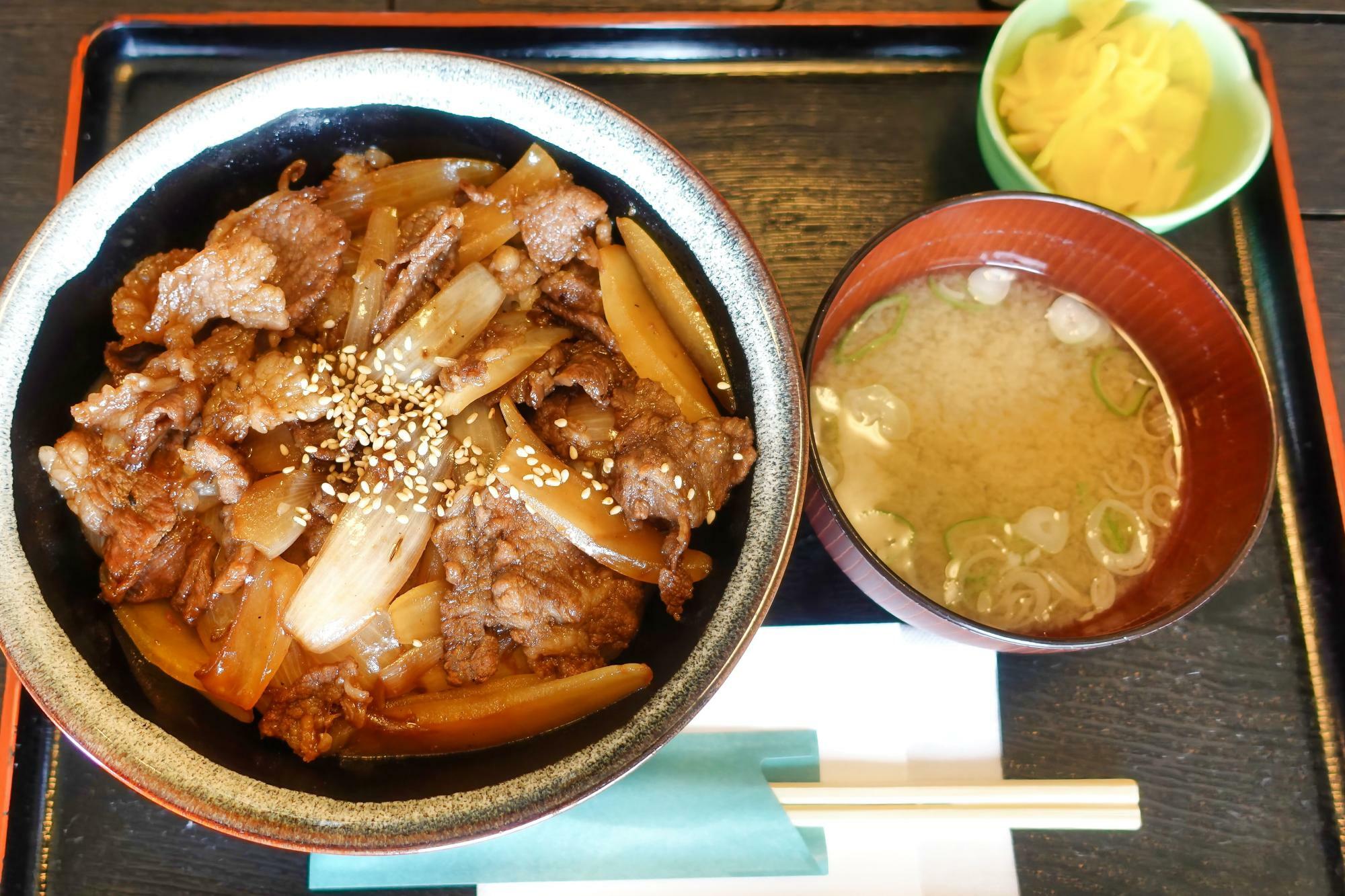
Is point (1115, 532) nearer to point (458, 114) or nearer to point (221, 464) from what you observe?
point (458, 114)

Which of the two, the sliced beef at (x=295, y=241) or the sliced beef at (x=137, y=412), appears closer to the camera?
the sliced beef at (x=137, y=412)

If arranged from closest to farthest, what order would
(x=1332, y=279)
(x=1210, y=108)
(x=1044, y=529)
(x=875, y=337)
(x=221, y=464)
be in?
(x=221, y=464)
(x=1044, y=529)
(x=875, y=337)
(x=1210, y=108)
(x=1332, y=279)

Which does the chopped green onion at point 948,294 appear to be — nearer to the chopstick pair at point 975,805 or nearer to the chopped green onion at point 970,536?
the chopped green onion at point 970,536

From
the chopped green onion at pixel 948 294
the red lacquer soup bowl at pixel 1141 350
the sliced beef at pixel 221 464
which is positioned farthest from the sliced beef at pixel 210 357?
the chopped green onion at pixel 948 294

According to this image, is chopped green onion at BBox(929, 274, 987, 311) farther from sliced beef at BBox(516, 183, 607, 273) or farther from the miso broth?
sliced beef at BBox(516, 183, 607, 273)

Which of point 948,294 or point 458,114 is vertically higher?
point 458,114

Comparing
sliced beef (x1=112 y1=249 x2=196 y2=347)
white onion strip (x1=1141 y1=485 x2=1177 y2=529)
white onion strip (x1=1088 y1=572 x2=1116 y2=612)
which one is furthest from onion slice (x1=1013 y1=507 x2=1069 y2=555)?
sliced beef (x1=112 y1=249 x2=196 y2=347)

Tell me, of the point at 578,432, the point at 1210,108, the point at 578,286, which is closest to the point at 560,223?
the point at 578,286

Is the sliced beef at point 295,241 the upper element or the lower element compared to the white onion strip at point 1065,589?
upper
